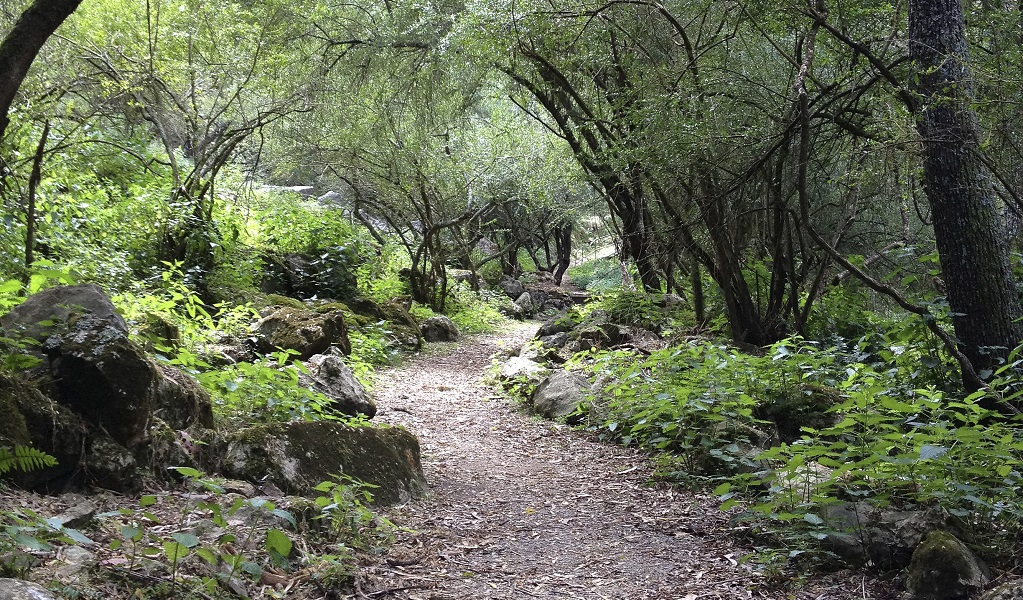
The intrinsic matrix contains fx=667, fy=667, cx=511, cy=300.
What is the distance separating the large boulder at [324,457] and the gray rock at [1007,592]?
3167 millimetres

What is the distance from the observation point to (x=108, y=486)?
3.10 metres

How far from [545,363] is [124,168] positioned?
7.29 metres

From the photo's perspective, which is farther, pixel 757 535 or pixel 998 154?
pixel 998 154

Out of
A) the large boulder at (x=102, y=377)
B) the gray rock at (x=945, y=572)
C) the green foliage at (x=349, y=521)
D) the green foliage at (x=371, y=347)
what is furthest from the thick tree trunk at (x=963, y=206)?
the green foliage at (x=371, y=347)

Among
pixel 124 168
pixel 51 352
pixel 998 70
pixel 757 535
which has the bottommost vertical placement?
pixel 757 535

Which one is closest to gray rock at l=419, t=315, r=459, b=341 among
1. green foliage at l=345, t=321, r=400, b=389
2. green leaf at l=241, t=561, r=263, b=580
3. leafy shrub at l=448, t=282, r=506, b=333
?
leafy shrub at l=448, t=282, r=506, b=333

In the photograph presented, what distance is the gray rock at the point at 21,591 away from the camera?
179 centimetres

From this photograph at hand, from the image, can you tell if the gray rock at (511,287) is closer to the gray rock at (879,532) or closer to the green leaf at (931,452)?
the gray rock at (879,532)

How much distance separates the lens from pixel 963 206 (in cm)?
501

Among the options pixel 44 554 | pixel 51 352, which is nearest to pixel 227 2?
pixel 51 352

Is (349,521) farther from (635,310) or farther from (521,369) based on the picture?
(635,310)

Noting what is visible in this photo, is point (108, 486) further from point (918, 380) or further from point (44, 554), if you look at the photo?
point (918, 380)

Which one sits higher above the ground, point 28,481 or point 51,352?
point 51,352

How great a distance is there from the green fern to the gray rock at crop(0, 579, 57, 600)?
68 cm
